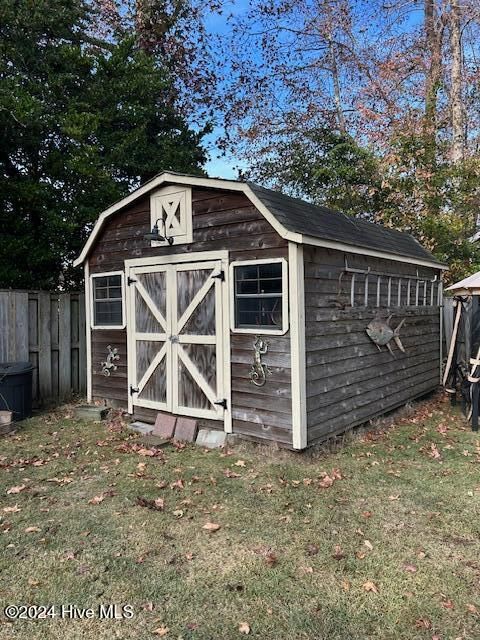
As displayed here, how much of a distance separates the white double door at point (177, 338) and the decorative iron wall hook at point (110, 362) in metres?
0.41

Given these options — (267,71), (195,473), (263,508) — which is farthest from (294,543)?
(267,71)

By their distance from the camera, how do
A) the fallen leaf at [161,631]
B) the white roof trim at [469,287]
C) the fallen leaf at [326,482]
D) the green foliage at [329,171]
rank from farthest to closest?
the green foliage at [329,171] → the white roof trim at [469,287] → the fallen leaf at [326,482] → the fallen leaf at [161,631]

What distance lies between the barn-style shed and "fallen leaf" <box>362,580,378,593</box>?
82.3 inches

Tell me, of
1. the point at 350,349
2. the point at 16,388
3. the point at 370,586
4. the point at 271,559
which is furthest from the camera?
the point at 16,388

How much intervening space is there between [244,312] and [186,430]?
1.75 m

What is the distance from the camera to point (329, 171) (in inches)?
530

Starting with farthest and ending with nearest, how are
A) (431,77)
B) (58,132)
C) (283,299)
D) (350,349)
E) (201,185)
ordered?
(431,77) < (58,132) < (350,349) < (201,185) < (283,299)

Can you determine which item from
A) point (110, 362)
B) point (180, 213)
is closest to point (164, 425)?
point (110, 362)

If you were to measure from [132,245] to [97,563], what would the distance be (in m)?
4.60

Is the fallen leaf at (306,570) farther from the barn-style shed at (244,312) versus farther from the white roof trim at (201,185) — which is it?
the white roof trim at (201,185)

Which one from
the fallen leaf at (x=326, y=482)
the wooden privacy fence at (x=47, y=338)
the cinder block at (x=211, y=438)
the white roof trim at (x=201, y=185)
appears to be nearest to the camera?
the fallen leaf at (x=326, y=482)

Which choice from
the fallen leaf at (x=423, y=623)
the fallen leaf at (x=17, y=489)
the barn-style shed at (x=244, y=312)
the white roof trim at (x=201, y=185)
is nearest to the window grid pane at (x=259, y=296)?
the barn-style shed at (x=244, y=312)

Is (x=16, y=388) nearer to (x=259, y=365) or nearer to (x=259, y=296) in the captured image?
(x=259, y=365)

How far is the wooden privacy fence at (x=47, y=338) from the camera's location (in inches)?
289
